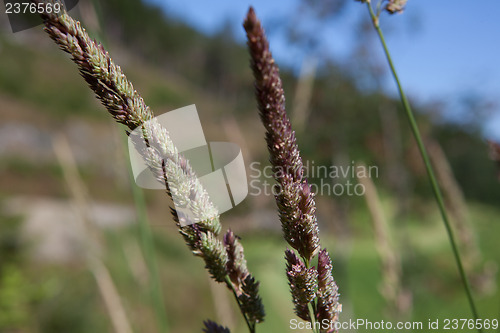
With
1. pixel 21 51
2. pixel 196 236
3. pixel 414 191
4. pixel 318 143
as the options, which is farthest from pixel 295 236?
pixel 21 51

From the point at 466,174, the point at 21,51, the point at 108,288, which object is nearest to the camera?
the point at 108,288

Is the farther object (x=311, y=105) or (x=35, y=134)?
(x=35, y=134)

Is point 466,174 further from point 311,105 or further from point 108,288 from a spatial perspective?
point 108,288

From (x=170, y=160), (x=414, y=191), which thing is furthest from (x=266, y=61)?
(x=414, y=191)

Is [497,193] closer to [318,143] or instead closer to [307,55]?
[318,143]

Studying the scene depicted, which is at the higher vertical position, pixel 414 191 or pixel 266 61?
pixel 266 61

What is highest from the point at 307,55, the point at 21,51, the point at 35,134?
the point at 21,51

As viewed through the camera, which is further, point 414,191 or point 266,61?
point 414,191

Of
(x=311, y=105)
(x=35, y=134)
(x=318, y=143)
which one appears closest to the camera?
(x=318, y=143)

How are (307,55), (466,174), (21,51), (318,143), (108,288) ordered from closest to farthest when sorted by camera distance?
(108,288) → (307,55) → (318,143) → (466,174) → (21,51)
